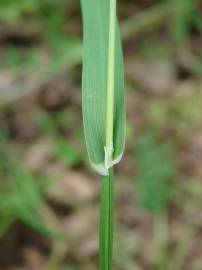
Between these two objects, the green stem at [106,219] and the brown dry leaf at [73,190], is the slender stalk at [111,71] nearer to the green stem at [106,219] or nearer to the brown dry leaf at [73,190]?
the green stem at [106,219]

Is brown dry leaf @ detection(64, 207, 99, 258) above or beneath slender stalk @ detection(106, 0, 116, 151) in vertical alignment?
beneath


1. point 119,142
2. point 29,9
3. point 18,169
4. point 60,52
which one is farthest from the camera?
point 29,9

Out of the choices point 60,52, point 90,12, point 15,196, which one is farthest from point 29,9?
point 90,12

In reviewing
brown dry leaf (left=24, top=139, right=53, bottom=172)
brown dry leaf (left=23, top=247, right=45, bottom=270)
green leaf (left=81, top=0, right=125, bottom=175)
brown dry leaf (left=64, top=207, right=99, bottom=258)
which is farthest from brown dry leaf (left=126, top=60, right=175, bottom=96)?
green leaf (left=81, top=0, right=125, bottom=175)

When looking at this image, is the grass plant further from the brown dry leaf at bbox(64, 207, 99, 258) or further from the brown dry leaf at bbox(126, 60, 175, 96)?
the brown dry leaf at bbox(126, 60, 175, 96)

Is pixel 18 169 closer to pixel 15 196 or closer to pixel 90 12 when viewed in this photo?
pixel 15 196

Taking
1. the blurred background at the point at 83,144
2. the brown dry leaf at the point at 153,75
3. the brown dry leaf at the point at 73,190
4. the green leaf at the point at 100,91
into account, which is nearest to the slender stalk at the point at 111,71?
the green leaf at the point at 100,91
